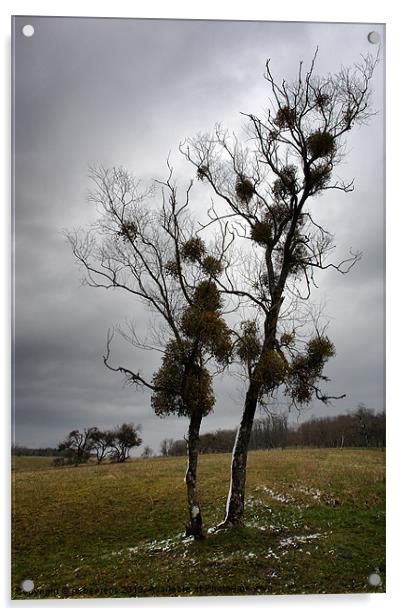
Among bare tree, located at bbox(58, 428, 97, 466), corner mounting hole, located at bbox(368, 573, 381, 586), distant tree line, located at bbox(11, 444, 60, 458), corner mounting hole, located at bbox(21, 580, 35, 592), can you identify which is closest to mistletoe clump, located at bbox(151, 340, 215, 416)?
bare tree, located at bbox(58, 428, 97, 466)

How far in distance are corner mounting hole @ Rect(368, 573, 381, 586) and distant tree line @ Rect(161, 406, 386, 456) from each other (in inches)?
34.7

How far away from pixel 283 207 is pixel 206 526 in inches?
94.9

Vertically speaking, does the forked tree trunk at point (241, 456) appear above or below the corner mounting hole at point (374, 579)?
above

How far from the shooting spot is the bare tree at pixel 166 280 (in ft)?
14.1

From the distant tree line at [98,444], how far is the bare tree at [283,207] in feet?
2.60

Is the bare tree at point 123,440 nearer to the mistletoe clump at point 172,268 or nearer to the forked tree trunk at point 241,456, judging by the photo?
the forked tree trunk at point 241,456

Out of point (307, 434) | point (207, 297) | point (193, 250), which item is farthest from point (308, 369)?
point (193, 250)

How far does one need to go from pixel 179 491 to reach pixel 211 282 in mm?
1547

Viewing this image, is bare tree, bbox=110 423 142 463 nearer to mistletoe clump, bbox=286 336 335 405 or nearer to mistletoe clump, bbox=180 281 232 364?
mistletoe clump, bbox=180 281 232 364

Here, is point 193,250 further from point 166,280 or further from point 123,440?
point 123,440

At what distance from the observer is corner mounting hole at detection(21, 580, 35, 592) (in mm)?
3982

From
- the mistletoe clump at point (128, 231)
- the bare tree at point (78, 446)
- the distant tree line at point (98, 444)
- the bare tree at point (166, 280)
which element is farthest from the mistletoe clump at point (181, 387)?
the mistletoe clump at point (128, 231)

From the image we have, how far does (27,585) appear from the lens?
3984 millimetres
